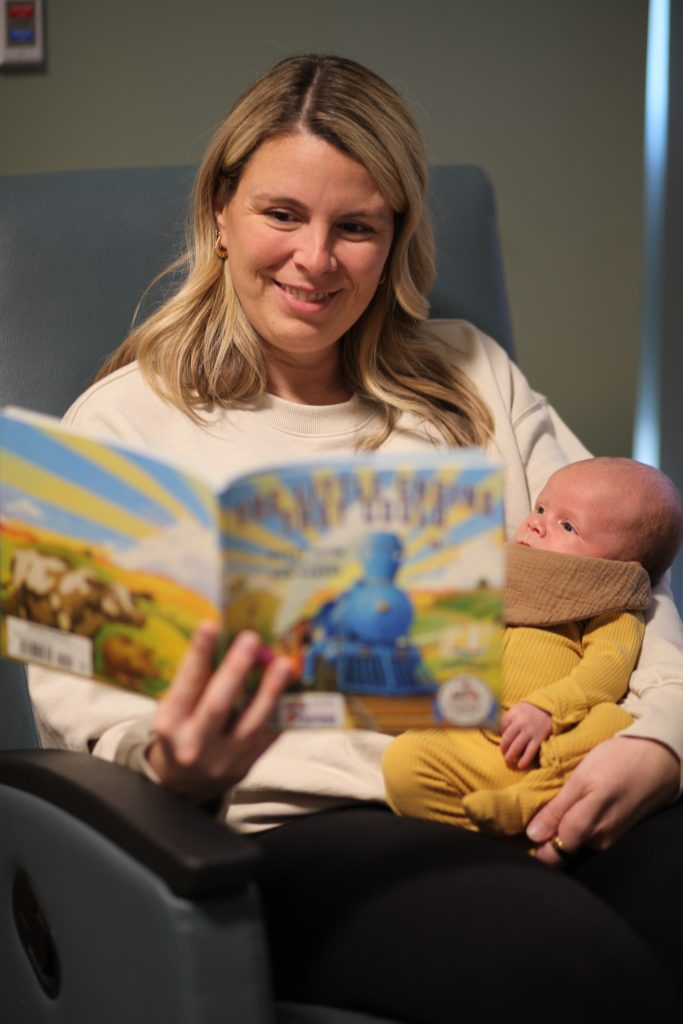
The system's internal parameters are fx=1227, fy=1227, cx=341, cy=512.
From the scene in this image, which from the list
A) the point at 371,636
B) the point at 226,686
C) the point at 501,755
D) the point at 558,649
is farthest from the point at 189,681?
the point at 558,649

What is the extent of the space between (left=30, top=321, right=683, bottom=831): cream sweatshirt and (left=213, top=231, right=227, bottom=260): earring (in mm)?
175

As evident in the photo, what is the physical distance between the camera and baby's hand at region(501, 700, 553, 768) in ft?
3.92

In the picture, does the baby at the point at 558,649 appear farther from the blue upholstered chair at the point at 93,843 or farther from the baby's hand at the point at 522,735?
the blue upholstered chair at the point at 93,843

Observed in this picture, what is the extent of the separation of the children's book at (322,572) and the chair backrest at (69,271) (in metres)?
0.53

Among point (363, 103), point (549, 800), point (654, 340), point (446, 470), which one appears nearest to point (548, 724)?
point (549, 800)

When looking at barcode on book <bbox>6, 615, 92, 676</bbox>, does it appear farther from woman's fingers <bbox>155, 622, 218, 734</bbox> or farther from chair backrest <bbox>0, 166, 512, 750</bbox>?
chair backrest <bbox>0, 166, 512, 750</bbox>

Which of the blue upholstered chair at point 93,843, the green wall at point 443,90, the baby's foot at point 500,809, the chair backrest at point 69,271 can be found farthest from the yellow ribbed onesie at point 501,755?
the green wall at point 443,90

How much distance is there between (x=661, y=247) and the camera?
2406 millimetres

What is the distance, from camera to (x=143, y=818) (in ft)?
2.95

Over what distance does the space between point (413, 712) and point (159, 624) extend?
20cm

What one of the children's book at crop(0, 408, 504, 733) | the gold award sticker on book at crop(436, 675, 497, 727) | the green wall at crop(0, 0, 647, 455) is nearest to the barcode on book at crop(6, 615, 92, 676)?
the children's book at crop(0, 408, 504, 733)

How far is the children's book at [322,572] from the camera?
2.90ft

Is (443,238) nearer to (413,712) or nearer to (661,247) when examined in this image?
(661,247)

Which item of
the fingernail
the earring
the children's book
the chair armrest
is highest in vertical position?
the earring
